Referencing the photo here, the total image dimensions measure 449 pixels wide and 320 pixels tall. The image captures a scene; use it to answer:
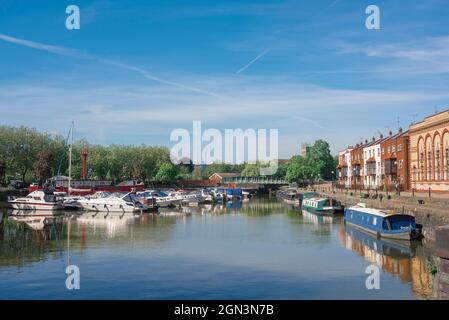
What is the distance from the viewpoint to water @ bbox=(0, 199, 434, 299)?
25.0 m

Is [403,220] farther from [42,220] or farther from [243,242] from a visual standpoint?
[42,220]

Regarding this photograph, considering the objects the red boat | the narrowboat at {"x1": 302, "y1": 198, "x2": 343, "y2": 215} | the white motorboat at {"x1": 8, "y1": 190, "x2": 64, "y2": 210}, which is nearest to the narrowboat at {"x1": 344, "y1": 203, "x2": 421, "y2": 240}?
the narrowboat at {"x1": 302, "y1": 198, "x2": 343, "y2": 215}

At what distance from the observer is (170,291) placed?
2475 cm

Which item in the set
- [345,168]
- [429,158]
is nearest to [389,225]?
[429,158]

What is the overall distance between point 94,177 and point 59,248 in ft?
371

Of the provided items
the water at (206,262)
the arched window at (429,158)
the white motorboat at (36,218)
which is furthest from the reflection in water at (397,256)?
the white motorboat at (36,218)

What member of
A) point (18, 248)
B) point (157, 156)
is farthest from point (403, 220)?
point (157, 156)

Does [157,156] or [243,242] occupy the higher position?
[157,156]

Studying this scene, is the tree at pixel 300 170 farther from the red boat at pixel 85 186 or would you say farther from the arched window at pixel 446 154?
the arched window at pixel 446 154

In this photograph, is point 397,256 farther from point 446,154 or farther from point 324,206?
point 324,206

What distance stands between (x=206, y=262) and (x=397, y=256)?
14747mm

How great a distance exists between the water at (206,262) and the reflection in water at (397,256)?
67mm

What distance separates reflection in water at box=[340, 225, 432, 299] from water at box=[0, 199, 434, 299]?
67mm

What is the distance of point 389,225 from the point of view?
4441 cm
